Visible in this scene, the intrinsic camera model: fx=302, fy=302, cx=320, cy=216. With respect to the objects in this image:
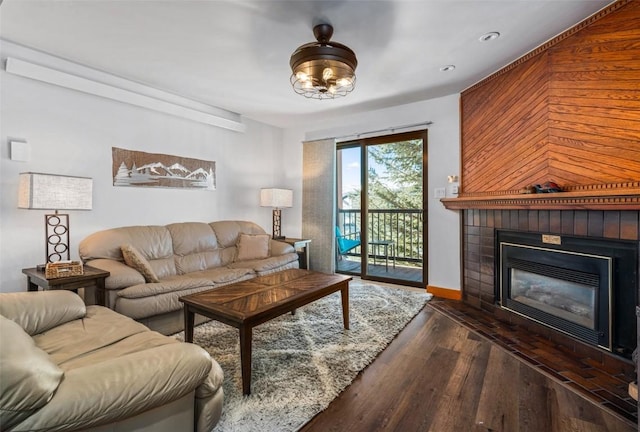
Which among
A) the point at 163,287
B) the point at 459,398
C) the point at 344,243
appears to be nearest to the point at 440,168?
the point at 344,243

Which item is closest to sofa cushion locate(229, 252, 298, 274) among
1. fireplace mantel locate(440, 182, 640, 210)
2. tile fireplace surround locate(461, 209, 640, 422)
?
tile fireplace surround locate(461, 209, 640, 422)

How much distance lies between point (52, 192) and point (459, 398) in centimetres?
327

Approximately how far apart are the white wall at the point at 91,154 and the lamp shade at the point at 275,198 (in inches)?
14.4

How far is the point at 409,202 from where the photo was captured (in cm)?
451

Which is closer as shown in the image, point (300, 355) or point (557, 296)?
point (300, 355)

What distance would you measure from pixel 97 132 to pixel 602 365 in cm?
478

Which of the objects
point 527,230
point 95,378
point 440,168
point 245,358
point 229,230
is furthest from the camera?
point 229,230

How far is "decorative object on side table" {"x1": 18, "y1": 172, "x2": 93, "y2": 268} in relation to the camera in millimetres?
2322

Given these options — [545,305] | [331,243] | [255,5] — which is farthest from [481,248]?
[255,5]

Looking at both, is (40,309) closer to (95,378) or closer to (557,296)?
(95,378)

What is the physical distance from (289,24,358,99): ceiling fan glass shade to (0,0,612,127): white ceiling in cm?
21

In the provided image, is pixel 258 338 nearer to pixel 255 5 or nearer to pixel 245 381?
pixel 245 381

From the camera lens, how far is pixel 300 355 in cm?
223

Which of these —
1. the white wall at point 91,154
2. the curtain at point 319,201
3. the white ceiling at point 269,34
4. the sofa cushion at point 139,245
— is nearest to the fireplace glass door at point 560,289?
the white ceiling at point 269,34
